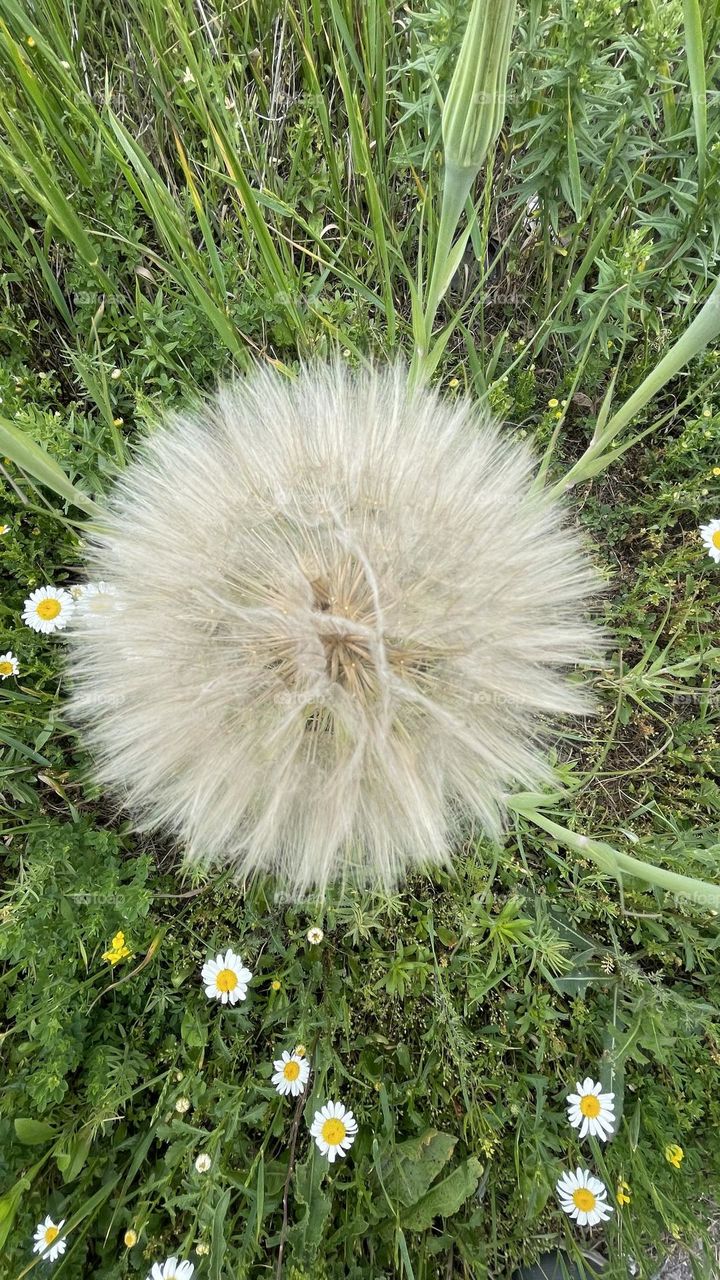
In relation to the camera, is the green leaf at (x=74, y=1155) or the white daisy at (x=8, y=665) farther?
the white daisy at (x=8, y=665)

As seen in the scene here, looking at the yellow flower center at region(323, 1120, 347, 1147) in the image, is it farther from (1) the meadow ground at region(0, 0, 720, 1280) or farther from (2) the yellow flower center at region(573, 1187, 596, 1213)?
Result: (2) the yellow flower center at region(573, 1187, 596, 1213)

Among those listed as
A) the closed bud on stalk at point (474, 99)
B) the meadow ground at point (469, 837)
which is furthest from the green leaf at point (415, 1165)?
the closed bud on stalk at point (474, 99)

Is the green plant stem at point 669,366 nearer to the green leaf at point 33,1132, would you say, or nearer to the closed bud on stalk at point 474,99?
the closed bud on stalk at point 474,99

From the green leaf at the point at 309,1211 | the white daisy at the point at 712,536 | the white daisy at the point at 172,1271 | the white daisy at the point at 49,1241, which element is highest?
the white daisy at the point at 712,536

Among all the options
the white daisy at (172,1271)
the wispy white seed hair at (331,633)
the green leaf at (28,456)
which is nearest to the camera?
the green leaf at (28,456)

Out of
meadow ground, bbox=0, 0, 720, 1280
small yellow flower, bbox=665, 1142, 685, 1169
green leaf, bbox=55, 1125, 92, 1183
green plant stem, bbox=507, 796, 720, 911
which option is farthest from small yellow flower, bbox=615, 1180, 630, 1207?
green leaf, bbox=55, 1125, 92, 1183

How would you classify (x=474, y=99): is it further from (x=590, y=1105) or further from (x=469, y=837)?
(x=590, y=1105)
